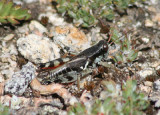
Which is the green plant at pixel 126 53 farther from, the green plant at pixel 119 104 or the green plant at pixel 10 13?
the green plant at pixel 10 13

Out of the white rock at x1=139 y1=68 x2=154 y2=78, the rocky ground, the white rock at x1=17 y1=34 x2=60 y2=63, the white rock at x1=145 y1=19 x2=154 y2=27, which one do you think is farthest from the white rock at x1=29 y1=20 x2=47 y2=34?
the white rock at x1=145 y1=19 x2=154 y2=27

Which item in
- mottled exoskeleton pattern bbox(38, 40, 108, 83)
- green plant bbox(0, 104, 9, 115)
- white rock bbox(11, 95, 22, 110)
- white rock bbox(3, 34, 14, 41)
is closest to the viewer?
green plant bbox(0, 104, 9, 115)

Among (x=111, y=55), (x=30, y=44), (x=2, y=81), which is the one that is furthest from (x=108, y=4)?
(x=2, y=81)

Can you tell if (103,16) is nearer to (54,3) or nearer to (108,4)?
(108,4)

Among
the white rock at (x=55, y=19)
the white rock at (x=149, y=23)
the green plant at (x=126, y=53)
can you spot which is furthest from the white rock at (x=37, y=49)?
the white rock at (x=149, y=23)

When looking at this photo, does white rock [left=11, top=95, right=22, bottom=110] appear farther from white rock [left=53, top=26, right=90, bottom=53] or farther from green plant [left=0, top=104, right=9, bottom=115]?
white rock [left=53, top=26, right=90, bottom=53]

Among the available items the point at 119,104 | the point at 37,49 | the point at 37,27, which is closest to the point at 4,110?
the point at 37,49

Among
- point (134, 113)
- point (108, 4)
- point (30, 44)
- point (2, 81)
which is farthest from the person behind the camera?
point (108, 4)
